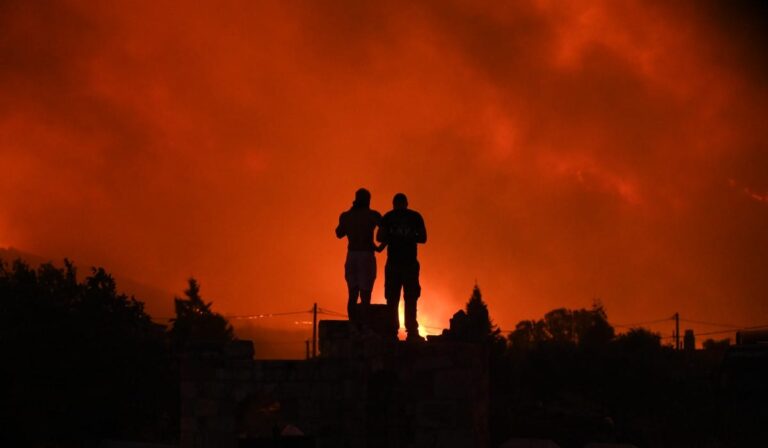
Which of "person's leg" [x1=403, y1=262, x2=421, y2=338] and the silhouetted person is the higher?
the silhouetted person

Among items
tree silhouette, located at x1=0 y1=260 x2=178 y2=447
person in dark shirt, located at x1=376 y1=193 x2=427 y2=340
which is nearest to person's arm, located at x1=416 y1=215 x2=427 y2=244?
person in dark shirt, located at x1=376 y1=193 x2=427 y2=340

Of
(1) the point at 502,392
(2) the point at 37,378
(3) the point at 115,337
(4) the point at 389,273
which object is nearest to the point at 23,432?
(2) the point at 37,378

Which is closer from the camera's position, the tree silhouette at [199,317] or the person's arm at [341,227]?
the person's arm at [341,227]

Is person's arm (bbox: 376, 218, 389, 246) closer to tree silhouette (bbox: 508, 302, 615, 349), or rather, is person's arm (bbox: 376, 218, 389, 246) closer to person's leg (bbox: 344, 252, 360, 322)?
person's leg (bbox: 344, 252, 360, 322)

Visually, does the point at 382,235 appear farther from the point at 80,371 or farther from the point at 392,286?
the point at 80,371

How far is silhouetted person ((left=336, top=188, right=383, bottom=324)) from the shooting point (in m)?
20.2

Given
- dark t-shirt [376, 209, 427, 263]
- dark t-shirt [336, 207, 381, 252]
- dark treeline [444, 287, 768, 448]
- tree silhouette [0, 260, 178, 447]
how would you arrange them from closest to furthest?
dark t-shirt [376, 209, 427, 263]
dark t-shirt [336, 207, 381, 252]
tree silhouette [0, 260, 178, 447]
dark treeline [444, 287, 768, 448]

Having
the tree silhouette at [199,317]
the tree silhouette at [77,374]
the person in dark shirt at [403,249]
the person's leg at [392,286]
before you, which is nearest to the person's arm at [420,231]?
the person in dark shirt at [403,249]

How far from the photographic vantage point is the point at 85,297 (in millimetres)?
42406

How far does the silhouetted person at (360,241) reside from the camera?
20.2m

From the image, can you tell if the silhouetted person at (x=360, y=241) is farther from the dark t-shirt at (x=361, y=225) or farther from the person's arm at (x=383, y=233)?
the person's arm at (x=383, y=233)

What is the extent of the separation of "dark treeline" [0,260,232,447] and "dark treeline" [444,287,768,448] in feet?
39.1

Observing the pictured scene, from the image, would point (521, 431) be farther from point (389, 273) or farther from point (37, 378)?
point (389, 273)

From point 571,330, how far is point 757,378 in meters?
85.4
